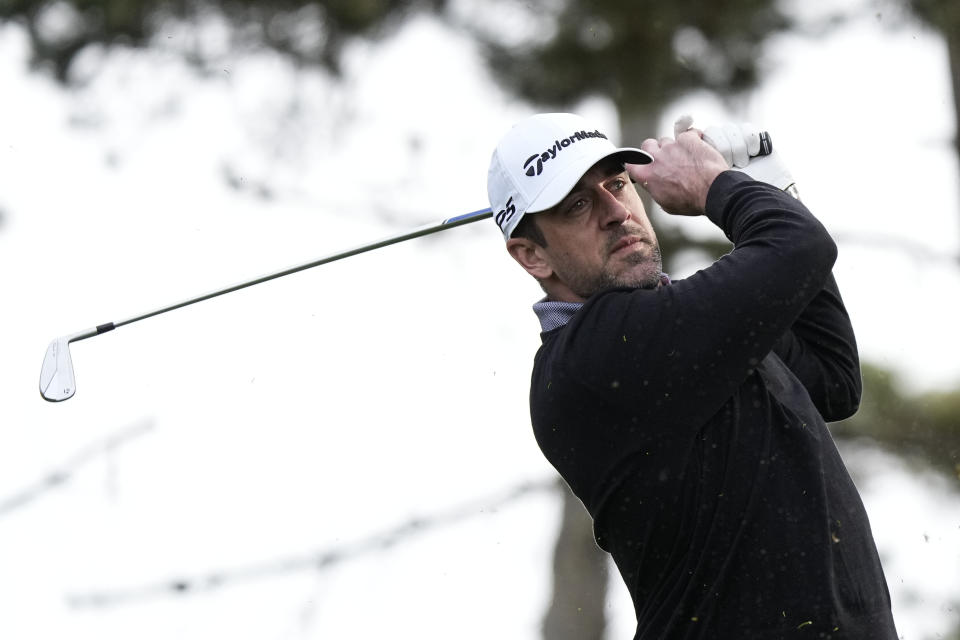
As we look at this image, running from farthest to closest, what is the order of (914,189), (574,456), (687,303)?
1. (914,189)
2. (574,456)
3. (687,303)

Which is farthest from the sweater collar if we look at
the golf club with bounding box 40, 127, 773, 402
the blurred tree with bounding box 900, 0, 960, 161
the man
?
the blurred tree with bounding box 900, 0, 960, 161

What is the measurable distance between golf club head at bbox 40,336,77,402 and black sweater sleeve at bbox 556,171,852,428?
201 centimetres

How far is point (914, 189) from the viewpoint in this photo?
5504 millimetres

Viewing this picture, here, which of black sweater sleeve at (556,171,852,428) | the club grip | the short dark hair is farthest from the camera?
the club grip

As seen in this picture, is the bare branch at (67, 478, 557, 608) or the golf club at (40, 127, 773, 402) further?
the bare branch at (67, 478, 557, 608)

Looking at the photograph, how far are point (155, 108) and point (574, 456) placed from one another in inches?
160

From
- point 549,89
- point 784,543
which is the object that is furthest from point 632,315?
point 549,89

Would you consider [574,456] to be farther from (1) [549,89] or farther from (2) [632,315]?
(1) [549,89]

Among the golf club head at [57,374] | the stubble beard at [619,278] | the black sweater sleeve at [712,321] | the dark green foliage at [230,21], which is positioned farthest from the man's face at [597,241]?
the dark green foliage at [230,21]

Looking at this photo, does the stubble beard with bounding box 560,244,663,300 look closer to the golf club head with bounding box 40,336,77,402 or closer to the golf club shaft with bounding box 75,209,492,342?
the golf club shaft with bounding box 75,209,492,342

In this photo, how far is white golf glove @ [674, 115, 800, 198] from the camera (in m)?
1.99

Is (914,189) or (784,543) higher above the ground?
(784,543)

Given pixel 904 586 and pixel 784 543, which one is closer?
pixel 784 543

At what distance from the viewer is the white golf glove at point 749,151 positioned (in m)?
1.99
